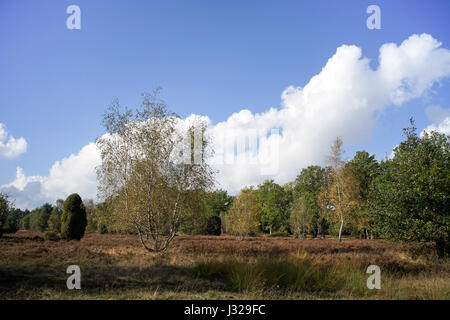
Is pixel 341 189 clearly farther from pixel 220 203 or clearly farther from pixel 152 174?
pixel 220 203

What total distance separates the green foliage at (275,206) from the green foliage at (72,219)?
3843 cm

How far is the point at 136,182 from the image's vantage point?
14898 mm

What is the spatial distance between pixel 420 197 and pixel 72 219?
24.6 metres

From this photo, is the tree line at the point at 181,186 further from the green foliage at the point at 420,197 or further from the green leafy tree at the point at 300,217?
the green leafy tree at the point at 300,217

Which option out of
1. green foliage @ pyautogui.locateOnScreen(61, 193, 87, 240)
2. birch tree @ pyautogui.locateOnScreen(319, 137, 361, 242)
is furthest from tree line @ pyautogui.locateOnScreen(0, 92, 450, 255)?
birch tree @ pyautogui.locateOnScreen(319, 137, 361, 242)

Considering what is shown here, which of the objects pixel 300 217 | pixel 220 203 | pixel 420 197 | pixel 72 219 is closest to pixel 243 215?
pixel 300 217

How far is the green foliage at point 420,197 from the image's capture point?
1367 centimetres

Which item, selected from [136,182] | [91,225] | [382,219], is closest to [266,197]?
[91,225]

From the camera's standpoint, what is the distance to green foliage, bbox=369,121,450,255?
1367 centimetres

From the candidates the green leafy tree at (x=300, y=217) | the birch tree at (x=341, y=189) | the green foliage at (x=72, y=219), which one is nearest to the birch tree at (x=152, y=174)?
the green foliage at (x=72, y=219)

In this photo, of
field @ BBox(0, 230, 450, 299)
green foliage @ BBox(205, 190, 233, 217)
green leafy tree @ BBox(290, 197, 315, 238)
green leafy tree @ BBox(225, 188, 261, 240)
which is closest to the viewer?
field @ BBox(0, 230, 450, 299)

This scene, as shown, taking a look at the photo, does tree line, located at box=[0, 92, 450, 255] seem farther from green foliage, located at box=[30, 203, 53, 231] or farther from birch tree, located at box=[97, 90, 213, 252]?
green foliage, located at box=[30, 203, 53, 231]

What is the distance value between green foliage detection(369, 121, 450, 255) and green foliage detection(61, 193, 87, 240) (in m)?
22.3
